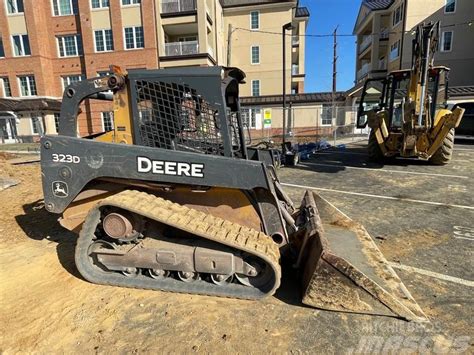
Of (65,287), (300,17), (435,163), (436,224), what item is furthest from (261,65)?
Answer: (65,287)

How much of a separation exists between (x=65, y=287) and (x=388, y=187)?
7202 millimetres

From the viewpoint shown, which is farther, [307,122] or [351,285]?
[307,122]

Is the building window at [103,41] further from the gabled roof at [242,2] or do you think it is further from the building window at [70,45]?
the gabled roof at [242,2]

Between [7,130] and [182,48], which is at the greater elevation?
[182,48]

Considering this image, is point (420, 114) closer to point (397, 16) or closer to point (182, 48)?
point (182, 48)

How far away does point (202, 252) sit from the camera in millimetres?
3109

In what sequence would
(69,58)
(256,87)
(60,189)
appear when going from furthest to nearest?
(256,87) → (69,58) → (60,189)

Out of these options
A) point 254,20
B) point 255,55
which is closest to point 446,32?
point 255,55

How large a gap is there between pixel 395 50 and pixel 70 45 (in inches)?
1195

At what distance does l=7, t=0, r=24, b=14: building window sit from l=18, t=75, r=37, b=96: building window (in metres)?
5.32

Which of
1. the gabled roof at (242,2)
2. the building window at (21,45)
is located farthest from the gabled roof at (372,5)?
the building window at (21,45)

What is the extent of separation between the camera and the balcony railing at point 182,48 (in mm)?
26109

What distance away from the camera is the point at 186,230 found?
300 centimetres

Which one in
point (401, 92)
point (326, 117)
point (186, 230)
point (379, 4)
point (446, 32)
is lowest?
point (326, 117)
